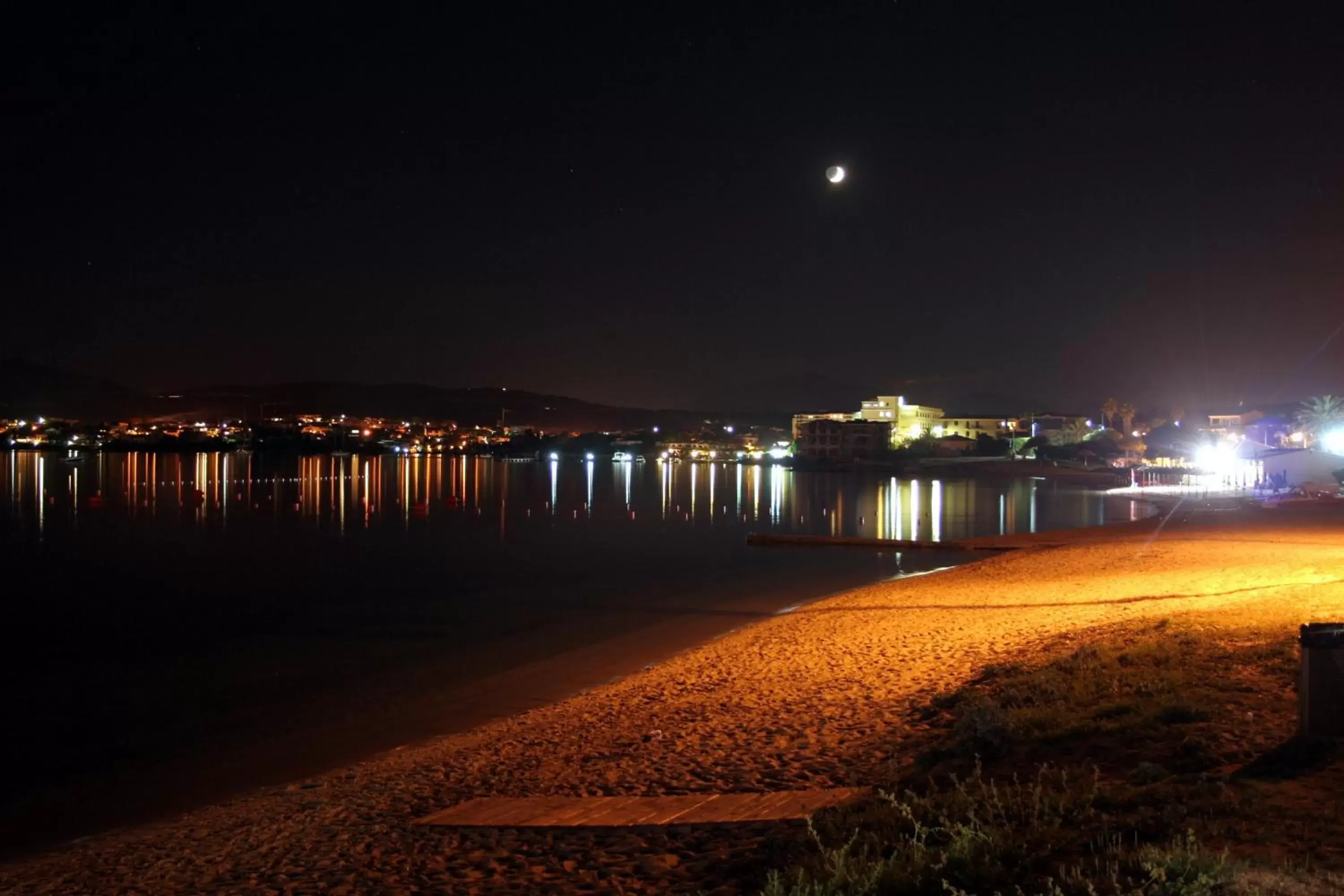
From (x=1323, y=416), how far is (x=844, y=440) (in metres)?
69.7

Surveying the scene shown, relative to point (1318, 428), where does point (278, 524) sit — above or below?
below

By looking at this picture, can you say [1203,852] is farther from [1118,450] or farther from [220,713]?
[1118,450]

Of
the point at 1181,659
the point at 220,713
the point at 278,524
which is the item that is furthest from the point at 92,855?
the point at 278,524

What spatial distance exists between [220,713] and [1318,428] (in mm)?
80782

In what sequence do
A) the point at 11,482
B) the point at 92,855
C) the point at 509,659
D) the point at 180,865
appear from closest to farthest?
the point at 180,865 → the point at 92,855 → the point at 509,659 → the point at 11,482

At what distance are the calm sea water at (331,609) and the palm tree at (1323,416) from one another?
2150 cm

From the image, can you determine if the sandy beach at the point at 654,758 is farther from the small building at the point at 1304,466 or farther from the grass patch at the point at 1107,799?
the small building at the point at 1304,466

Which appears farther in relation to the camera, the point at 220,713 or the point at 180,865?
the point at 220,713

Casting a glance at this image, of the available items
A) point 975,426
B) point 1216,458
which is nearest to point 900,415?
point 975,426

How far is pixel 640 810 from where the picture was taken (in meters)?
7.60

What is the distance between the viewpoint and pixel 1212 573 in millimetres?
18891

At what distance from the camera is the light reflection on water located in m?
48.4

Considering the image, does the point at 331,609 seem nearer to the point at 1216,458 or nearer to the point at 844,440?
the point at 1216,458

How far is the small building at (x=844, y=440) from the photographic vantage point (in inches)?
5379
